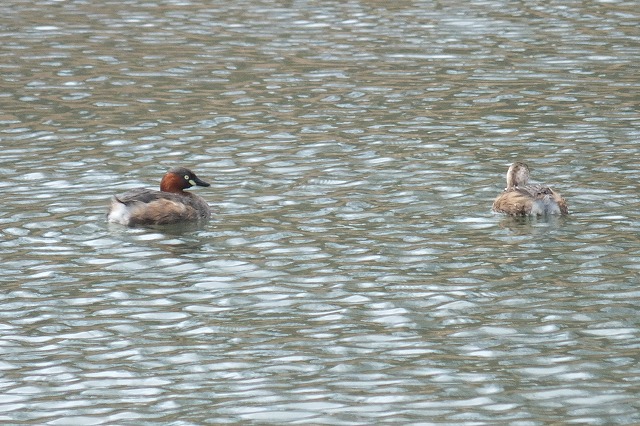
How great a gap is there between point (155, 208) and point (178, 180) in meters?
0.77

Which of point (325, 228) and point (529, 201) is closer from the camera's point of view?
point (325, 228)

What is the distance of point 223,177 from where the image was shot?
16844 mm

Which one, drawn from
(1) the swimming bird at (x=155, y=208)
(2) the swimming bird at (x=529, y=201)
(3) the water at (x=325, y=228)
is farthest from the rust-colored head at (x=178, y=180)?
(2) the swimming bird at (x=529, y=201)

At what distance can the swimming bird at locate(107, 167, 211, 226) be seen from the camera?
48.5ft

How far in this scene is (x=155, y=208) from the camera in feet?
49.1

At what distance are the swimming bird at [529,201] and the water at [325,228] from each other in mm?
155

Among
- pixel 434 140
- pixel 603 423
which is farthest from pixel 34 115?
pixel 603 423

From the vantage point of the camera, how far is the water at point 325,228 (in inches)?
394

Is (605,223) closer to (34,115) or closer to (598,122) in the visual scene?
(598,122)

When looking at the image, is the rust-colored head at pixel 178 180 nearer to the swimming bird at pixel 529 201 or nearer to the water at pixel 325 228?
→ the water at pixel 325 228

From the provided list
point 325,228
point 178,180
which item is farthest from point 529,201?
point 178,180

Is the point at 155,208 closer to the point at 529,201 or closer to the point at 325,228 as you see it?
the point at 325,228

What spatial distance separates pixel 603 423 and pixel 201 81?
13.9 meters

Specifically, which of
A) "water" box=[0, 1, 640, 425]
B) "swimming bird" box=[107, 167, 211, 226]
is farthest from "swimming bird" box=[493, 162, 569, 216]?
"swimming bird" box=[107, 167, 211, 226]
